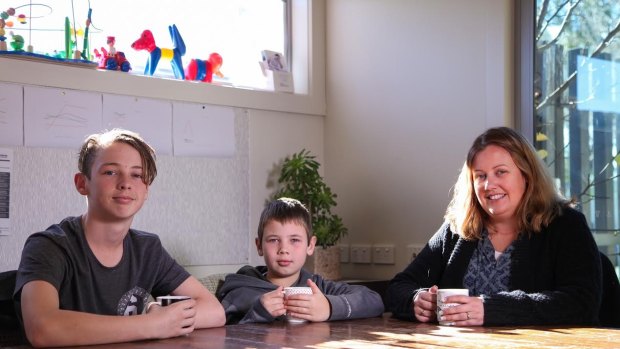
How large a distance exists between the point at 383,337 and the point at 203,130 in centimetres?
219

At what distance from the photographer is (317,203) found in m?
4.41

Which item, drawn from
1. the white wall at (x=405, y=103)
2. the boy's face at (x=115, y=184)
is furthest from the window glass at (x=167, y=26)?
the boy's face at (x=115, y=184)

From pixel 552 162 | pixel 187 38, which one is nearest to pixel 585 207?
pixel 552 162

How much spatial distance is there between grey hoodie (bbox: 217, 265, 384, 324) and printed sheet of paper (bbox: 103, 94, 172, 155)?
4.16 feet

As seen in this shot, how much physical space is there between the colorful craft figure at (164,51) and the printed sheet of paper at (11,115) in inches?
26.4

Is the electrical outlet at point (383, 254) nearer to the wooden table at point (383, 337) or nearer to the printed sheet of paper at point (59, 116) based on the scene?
the printed sheet of paper at point (59, 116)

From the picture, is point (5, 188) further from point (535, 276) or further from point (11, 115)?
point (535, 276)

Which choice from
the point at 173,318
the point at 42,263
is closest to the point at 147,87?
the point at 42,263

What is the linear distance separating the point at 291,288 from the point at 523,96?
191 centimetres

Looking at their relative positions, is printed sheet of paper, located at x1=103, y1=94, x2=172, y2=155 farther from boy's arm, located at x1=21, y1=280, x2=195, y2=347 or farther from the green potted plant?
boy's arm, located at x1=21, y1=280, x2=195, y2=347

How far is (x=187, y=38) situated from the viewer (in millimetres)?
4371

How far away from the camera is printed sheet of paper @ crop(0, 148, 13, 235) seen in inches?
138

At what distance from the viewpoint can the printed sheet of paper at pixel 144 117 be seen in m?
3.85

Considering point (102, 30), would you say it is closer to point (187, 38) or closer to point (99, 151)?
point (187, 38)
